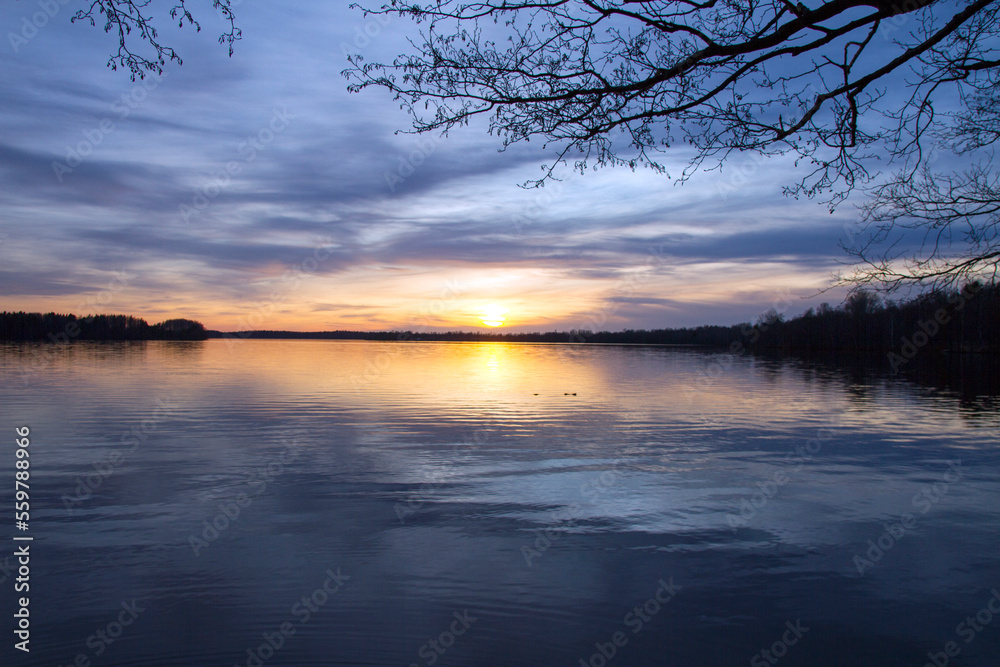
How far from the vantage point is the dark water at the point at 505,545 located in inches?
210

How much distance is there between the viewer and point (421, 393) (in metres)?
27.2

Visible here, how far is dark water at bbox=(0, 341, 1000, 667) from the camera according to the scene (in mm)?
5332

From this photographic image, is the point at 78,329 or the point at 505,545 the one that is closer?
the point at 505,545

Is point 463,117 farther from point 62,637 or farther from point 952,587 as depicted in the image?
point 952,587

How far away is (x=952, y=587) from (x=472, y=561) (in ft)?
16.8

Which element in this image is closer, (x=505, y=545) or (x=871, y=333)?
(x=505, y=545)

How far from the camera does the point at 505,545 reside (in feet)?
24.6

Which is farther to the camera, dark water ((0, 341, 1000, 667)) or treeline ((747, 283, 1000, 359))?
treeline ((747, 283, 1000, 359))

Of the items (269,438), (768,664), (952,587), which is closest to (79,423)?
(269,438)

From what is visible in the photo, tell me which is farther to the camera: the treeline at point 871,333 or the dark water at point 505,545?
the treeline at point 871,333

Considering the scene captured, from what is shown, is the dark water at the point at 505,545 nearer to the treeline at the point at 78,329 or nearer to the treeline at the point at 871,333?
the treeline at the point at 871,333

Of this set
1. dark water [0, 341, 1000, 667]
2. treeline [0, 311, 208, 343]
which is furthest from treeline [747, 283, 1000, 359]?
treeline [0, 311, 208, 343]

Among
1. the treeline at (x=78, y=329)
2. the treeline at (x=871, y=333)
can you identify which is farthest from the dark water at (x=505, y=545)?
the treeline at (x=78, y=329)

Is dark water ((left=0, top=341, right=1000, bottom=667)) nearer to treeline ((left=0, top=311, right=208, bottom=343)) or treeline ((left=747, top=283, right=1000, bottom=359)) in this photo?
treeline ((left=747, top=283, right=1000, bottom=359))
